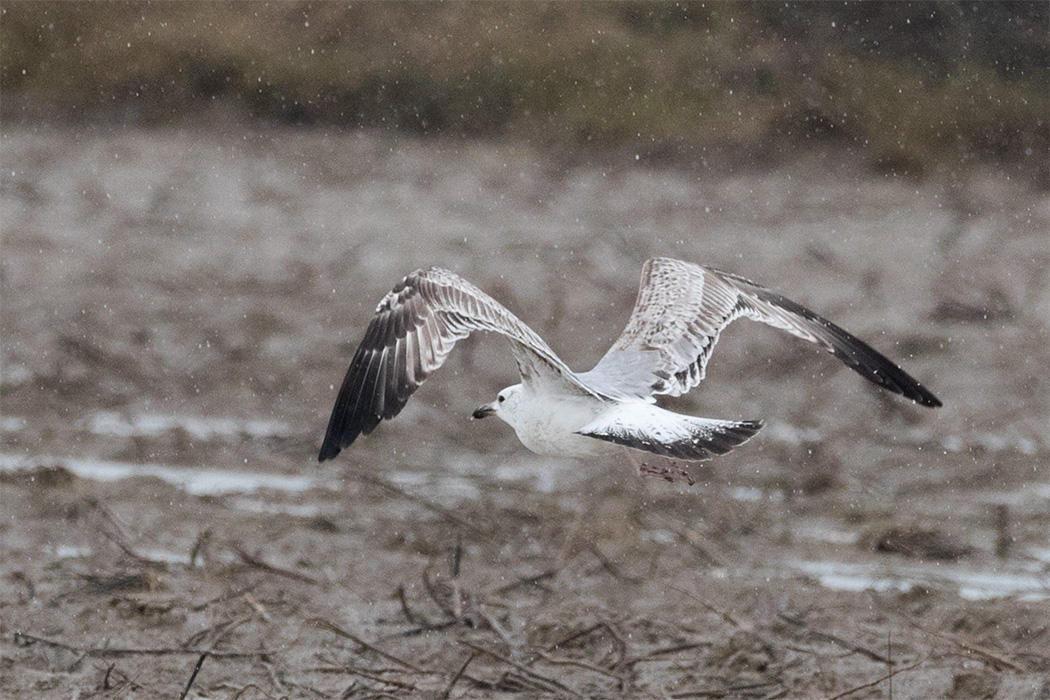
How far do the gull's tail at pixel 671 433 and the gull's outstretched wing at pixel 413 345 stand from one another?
153 millimetres

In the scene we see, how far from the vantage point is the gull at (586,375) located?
458cm

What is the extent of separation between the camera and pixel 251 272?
8852 millimetres

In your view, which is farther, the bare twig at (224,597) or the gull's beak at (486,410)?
Result: the bare twig at (224,597)

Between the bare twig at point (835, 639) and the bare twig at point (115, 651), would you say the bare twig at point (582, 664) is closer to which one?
the bare twig at point (835, 639)

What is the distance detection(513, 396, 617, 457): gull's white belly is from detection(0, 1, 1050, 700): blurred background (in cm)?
65

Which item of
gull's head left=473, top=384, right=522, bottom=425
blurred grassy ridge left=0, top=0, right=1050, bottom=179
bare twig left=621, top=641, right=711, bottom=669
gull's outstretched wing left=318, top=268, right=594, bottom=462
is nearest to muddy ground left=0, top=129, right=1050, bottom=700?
bare twig left=621, top=641, right=711, bottom=669

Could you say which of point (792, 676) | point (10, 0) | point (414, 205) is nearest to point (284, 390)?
point (414, 205)

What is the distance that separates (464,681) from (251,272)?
401 cm

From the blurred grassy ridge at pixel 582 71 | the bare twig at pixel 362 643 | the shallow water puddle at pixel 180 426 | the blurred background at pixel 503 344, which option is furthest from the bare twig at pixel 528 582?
the blurred grassy ridge at pixel 582 71

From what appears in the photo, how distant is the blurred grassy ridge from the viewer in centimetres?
1027

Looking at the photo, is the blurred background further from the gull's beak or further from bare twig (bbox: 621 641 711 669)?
the gull's beak

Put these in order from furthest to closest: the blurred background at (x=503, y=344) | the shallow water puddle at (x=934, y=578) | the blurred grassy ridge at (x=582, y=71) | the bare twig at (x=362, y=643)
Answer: the blurred grassy ridge at (x=582, y=71)
the shallow water puddle at (x=934, y=578)
the blurred background at (x=503, y=344)
the bare twig at (x=362, y=643)

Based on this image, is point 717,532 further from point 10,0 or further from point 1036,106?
point 10,0

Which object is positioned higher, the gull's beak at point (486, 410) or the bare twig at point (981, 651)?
the gull's beak at point (486, 410)
